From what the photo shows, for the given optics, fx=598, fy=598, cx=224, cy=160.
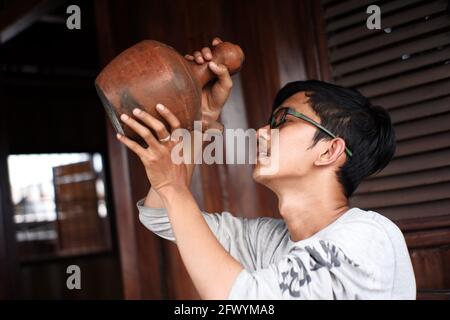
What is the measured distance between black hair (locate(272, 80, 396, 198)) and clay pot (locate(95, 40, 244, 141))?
1.25 ft

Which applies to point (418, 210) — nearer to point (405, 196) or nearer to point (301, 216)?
point (405, 196)

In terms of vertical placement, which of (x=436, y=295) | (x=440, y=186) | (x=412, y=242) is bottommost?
(x=436, y=295)

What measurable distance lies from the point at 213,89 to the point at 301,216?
0.44m

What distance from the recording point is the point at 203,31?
2.78 meters

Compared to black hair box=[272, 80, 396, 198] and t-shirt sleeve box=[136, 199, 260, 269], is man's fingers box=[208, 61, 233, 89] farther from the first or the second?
t-shirt sleeve box=[136, 199, 260, 269]

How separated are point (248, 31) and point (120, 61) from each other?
52.4 inches

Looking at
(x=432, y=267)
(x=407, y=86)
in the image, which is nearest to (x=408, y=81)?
(x=407, y=86)

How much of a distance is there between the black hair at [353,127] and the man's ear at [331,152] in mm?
18

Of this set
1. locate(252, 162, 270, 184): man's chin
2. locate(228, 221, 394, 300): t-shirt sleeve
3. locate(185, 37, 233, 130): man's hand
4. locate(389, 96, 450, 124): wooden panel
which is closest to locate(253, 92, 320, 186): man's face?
locate(252, 162, 270, 184): man's chin

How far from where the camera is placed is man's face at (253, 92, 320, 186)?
1591mm

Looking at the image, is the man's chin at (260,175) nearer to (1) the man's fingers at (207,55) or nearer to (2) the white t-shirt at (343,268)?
(2) the white t-shirt at (343,268)

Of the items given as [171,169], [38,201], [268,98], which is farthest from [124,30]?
[38,201]

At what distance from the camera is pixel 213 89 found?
1.70m

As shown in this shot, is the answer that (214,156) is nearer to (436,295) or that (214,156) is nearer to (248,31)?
(248,31)
